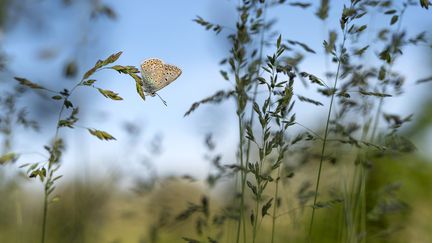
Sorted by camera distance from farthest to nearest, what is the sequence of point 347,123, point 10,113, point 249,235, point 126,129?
point 249,235 < point 126,129 < point 347,123 < point 10,113

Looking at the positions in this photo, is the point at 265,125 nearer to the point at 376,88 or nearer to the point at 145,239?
the point at 376,88

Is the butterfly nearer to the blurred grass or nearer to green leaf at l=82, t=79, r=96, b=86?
green leaf at l=82, t=79, r=96, b=86

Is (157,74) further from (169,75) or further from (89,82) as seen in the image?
(89,82)

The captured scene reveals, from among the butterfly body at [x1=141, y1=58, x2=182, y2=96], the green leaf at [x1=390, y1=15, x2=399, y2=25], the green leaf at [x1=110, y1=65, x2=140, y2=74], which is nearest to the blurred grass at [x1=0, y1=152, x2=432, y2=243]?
the green leaf at [x1=390, y1=15, x2=399, y2=25]

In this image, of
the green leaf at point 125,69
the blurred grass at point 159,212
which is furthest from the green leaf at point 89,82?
the blurred grass at point 159,212

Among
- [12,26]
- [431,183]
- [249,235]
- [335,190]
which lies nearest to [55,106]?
[12,26]

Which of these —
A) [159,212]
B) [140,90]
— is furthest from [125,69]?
[159,212]

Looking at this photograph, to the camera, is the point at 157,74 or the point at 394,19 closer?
the point at 157,74

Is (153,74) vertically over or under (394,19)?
under
